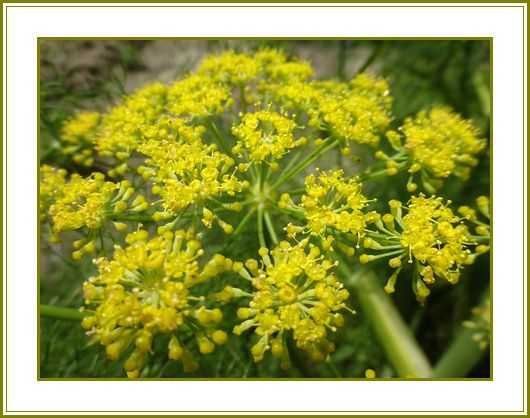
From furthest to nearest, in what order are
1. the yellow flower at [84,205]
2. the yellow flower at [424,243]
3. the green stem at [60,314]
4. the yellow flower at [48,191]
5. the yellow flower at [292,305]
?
the yellow flower at [48,191] → the green stem at [60,314] → the yellow flower at [84,205] → the yellow flower at [424,243] → the yellow flower at [292,305]

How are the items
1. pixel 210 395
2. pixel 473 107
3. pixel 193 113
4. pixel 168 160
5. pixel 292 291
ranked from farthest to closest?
pixel 473 107, pixel 193 113, pixel 168 160, pixel 210 395, pixel 292 291

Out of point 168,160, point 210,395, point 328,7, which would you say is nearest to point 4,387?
point 210,395

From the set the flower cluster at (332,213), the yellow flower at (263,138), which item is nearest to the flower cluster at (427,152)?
the flower cluster at (332,213)

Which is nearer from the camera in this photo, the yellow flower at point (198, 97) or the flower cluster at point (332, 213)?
the flower cluster at point (332, 213)

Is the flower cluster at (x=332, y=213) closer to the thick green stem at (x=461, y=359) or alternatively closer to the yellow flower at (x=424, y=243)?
the yellow flower at (x=424, y=243)

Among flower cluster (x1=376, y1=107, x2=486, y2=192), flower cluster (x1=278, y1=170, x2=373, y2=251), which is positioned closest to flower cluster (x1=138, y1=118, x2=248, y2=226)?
flower cluster (x1=278, y1=170, x2=373, y2=251)

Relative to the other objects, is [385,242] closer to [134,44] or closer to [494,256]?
[494,256]

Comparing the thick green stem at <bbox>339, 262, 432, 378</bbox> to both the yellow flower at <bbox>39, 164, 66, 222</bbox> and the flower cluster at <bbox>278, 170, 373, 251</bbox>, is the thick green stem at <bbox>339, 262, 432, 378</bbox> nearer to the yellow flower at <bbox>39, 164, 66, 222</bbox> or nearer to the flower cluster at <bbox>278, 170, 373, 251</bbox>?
the flower cluster at <bbox>278, 170, 373, 251</bbox>
